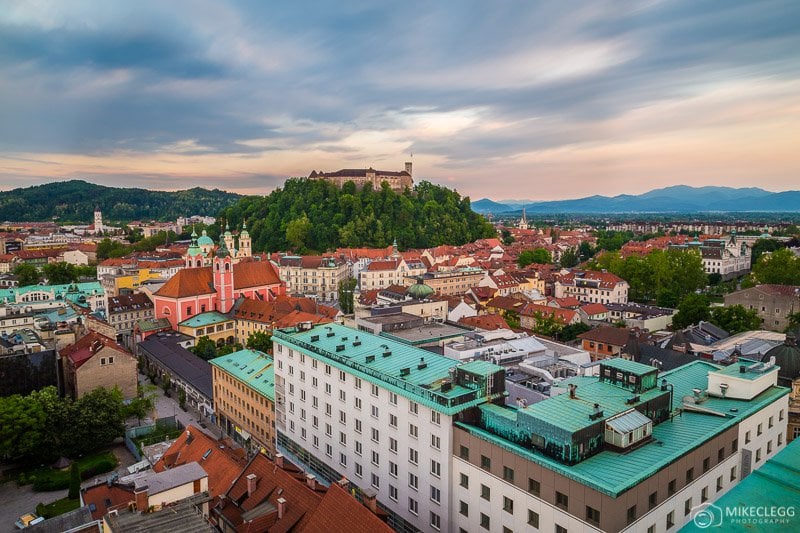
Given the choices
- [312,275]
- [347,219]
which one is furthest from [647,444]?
[347,219]

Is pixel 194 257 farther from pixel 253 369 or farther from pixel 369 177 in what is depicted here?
pixel 369 177

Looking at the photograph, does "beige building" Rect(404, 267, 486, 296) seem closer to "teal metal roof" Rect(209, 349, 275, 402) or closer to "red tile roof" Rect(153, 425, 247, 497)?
"teal metal roof" Rect(209, 349, 275, 402)

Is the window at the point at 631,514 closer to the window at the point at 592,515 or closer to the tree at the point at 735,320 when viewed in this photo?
the window at the point at 592,515

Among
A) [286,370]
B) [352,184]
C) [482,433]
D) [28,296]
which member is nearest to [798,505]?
[482,433]

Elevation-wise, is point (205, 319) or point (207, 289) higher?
point (207, 289)

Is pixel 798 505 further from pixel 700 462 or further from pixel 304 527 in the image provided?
pixel 304 527

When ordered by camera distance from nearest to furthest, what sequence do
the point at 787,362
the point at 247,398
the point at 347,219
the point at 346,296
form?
the point at 787,362 < the point at 247,398 < the point at 346,296 < the point at 347,219
